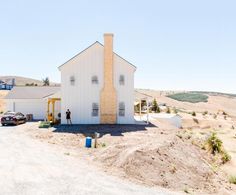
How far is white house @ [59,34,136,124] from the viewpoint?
3725 cm

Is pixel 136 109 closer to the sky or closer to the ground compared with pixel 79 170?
closer to the sky

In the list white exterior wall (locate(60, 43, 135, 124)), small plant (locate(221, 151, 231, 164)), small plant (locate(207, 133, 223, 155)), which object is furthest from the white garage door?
small plant (locate(221, 151, 231, 164))

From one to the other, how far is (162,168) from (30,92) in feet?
112

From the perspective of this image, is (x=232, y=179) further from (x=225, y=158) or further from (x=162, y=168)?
(x=225, y=158)

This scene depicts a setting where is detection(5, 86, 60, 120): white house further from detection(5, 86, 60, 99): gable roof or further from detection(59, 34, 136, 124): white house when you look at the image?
detection(59, 34, 136, 124): white house

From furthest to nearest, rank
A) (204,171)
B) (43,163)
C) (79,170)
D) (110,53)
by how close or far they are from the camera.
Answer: (110,53)
(204,171)
(43,163)
(79,170)

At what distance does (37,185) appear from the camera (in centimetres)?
1404

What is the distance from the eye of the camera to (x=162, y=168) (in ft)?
61.1

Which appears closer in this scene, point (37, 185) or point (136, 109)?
point (37, 185)

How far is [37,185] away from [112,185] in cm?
325

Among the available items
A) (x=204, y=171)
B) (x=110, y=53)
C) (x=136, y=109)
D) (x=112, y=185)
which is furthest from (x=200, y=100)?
(x=112, y=185)

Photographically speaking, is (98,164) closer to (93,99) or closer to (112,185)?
(112,185)

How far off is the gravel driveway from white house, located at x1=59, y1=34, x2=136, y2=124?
15.5 metres

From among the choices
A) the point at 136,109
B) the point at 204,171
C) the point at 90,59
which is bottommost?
the point at 204,171
